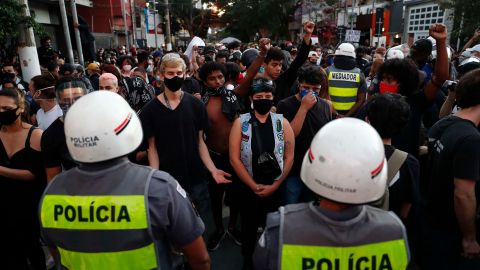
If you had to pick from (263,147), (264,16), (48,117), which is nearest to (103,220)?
(263,147)

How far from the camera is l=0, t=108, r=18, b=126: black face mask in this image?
9.12ft

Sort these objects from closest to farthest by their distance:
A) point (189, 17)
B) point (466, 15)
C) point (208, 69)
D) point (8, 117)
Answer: point (8, 117) < point (208, 69) < point (466, 15) < point (189, 17)

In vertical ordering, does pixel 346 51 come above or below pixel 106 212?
above

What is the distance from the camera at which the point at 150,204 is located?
1630 mm

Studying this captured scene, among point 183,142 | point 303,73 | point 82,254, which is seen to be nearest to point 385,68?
point 303,73

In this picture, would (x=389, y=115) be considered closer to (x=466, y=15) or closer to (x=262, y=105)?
(x=262, y=105)

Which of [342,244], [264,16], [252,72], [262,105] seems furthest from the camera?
[264,16]

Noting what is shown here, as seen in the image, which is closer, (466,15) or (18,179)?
(18,179)

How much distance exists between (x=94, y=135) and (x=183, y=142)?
1693 mm

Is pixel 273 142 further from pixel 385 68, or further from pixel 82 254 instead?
pixel 82 254

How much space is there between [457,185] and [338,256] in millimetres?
1269

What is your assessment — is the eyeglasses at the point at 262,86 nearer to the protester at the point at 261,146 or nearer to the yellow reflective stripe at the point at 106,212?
the protester at the point at 261,146

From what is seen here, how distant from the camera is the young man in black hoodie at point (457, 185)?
2.19m

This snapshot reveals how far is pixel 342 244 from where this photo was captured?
4.67 feet
